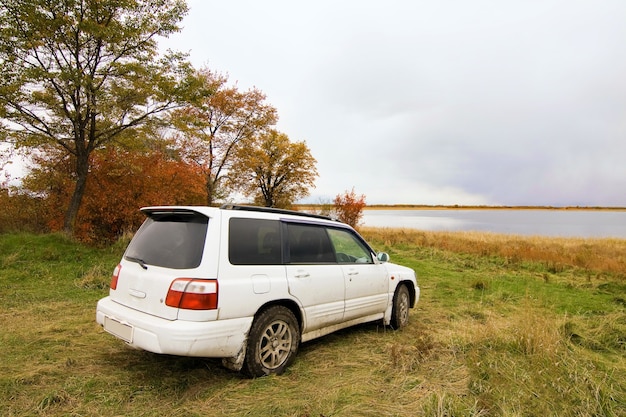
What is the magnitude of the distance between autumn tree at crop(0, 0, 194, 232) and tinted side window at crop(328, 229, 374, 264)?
1069 centimetres

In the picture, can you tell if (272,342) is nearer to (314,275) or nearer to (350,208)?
(314,275)

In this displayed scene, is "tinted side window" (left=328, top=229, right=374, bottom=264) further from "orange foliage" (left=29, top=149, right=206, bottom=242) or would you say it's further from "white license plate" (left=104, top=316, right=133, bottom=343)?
"orange foliage" (left=29, top=149, right=206, bottom=242)

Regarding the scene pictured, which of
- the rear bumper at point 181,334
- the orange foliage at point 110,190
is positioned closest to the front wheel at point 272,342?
the rear bumper at point 181,334

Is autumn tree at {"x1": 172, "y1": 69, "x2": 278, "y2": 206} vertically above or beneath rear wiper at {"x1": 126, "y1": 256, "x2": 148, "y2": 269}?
above

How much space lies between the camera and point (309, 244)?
15.1ft

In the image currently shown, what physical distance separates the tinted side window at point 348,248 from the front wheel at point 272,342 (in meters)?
1.26

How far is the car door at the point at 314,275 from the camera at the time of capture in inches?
164

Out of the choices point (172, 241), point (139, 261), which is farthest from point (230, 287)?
point (139, 261)

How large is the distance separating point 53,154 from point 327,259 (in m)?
15.6

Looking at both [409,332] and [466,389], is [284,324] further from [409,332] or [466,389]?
[409,332]

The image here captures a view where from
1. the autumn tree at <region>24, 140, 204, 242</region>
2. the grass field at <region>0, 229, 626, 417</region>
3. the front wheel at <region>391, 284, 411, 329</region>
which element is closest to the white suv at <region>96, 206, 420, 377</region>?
the grass field at <region>0, 229, 626, 417</region>

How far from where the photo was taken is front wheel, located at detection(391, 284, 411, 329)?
224 inches

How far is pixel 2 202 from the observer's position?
14555 millimetres

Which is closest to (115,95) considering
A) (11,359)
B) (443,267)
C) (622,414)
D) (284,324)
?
(11,359)
